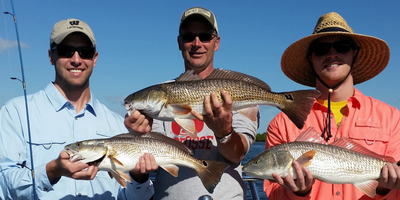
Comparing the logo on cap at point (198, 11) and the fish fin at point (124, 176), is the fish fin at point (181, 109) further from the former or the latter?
the logo on cap at point (198, 11)

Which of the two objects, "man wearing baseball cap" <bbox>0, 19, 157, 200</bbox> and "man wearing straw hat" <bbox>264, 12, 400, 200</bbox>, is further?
"man wearing straw hat" <bbox>264, 12, 400, 200</bbox>

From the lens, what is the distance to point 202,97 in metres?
4.36

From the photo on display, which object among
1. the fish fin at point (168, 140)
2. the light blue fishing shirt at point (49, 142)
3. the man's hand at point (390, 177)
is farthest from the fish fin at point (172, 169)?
the man's hand at point (390, 177)

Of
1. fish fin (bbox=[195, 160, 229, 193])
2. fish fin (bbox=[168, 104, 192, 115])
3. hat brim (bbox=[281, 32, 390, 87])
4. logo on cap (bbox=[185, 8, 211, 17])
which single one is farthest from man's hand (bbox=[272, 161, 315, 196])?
logo on cap (bbox=[185, 8, 211, 17])

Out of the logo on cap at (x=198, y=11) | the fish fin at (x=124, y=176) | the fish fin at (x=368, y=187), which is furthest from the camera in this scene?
the logo on cap at (x=198, y=11)

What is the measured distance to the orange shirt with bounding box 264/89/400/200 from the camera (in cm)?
456

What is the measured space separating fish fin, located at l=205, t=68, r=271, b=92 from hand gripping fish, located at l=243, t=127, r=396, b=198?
839 millimetres

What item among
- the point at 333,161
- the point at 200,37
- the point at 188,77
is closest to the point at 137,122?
the point at 188,77

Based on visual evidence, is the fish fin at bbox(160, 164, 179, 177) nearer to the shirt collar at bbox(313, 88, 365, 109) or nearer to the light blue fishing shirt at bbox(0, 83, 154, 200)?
the light blue fishing shirt at bbox(0, 83, 154, 200)

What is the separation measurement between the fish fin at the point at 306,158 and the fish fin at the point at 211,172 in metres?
0.90

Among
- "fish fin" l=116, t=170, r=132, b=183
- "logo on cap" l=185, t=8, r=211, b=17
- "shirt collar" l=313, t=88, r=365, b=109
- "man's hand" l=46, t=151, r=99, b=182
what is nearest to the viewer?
"man's hand" l=46, t=151, r=99, b=182

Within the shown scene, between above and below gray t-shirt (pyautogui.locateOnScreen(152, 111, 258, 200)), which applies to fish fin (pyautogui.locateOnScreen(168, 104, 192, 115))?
above

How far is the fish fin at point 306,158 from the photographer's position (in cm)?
430

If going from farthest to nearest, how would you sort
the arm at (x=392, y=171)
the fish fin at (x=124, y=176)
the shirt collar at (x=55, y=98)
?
the shirt collar at (x=55, y=98), the fish fin at (x=124, y=176), the arm at (x=392, y=171)
